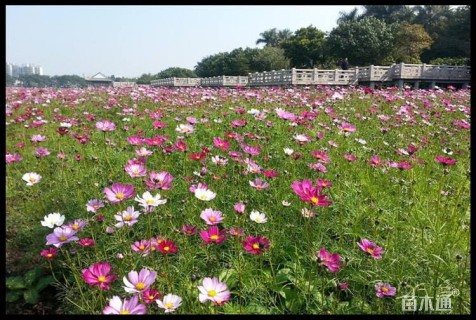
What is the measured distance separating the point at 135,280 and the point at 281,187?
1241 mm

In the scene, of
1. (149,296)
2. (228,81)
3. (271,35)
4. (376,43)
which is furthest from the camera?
(271,35)

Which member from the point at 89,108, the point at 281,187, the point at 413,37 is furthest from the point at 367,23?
the point at 281,187

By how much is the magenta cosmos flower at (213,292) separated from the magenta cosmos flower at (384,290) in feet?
1.74

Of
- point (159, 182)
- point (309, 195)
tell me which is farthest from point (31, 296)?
point (309, 195)

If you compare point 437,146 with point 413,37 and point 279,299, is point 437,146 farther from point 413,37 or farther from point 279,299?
point 413,37

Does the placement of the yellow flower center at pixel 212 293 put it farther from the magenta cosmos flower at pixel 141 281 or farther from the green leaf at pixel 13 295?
the green leaf at pixel 13 295

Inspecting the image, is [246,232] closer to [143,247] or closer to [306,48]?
[143,247]

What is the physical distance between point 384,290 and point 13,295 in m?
1.50

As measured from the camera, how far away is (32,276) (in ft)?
5.32

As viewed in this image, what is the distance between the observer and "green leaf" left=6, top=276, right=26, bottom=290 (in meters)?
1.57

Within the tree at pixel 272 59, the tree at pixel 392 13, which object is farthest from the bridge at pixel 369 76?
the tree at pixel 392 13

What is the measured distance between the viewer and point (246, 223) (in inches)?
72.6

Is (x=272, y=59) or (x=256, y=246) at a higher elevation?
(x=272, y=59)

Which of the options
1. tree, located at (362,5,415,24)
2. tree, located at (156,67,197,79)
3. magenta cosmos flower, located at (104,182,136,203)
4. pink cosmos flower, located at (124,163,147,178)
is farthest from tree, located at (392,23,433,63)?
tree, located at (156,67,197,79)
